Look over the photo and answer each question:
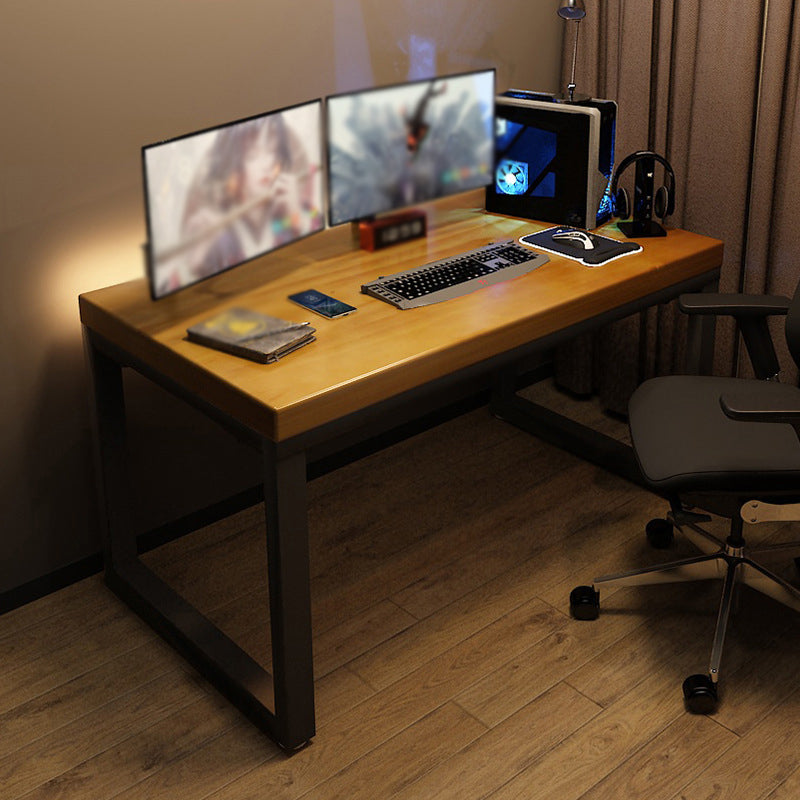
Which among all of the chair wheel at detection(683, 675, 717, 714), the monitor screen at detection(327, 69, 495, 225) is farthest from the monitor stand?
the chair wheel at detection(683, 675, 717, 714)

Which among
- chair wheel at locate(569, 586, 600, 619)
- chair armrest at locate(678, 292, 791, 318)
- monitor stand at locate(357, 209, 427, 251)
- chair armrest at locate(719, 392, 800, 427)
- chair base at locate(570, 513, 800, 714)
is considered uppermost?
monitor stand at locate(357, 209, 427, 251)

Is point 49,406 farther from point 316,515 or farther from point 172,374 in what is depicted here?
point 316,515

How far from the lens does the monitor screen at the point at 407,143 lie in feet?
8.39

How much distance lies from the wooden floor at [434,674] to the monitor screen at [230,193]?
0.87 metres

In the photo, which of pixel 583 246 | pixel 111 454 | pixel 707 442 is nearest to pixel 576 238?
pixel 583 246

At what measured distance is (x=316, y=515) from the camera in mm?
3039

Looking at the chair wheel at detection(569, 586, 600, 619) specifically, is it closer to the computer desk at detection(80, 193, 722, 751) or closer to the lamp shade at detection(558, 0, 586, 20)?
the computer desk at detection(80, 193, 722, 751)

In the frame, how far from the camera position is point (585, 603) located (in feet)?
8.54

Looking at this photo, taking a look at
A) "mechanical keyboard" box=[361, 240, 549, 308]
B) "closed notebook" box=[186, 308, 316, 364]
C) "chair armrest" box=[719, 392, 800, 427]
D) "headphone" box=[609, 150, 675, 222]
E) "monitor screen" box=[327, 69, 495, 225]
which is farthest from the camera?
"headphone" box=[609, 150, 675, 222]

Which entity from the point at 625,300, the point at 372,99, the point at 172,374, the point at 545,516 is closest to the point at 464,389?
the point at 545,516

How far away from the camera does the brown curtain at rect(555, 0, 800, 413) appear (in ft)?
9.40

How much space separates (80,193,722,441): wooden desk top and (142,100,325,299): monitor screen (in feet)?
0.31

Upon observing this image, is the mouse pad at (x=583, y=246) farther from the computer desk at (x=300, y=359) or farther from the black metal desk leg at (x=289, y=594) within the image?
the black metal desk leg at (x=289, y=594)

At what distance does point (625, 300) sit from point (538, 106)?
0.60m
